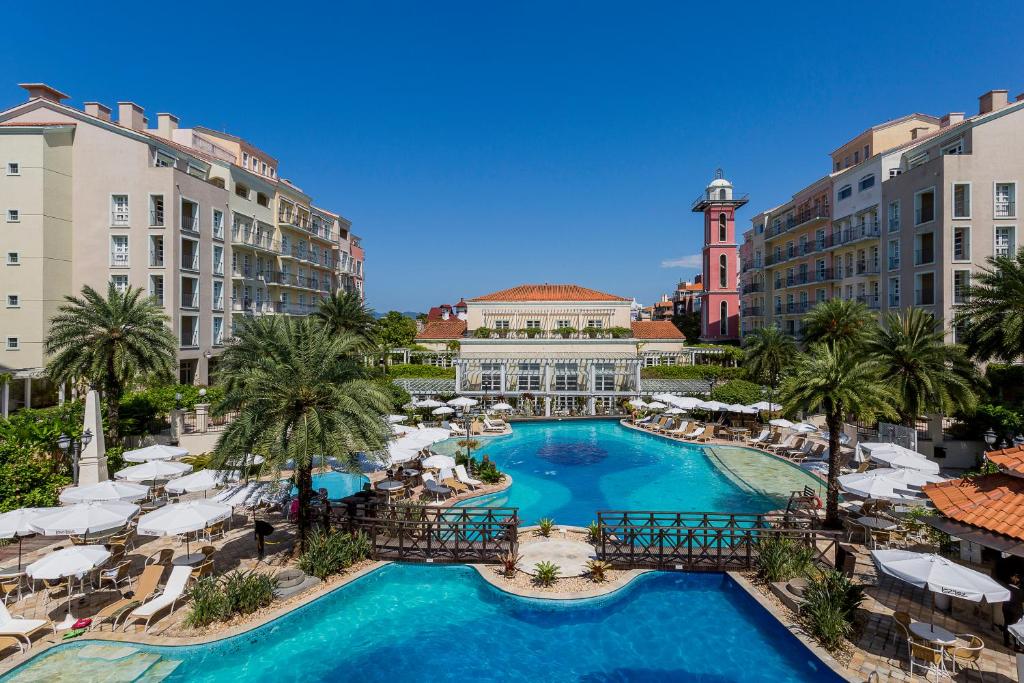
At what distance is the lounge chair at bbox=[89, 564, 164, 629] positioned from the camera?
1059 centimetres

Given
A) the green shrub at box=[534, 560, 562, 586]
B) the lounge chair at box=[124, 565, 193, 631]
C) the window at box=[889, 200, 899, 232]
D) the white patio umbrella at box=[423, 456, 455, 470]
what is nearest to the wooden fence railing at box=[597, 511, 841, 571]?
the green shrub at box=[534, 560, 562, 586]

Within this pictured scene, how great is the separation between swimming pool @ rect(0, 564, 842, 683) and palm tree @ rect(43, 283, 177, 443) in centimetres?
1314

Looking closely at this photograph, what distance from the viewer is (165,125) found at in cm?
3597

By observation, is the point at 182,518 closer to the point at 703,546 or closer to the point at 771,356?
the point at 703,546

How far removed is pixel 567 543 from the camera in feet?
48.6

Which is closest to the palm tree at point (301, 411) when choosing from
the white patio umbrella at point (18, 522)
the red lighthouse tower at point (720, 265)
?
the white patio umbrella at point (18, 522)

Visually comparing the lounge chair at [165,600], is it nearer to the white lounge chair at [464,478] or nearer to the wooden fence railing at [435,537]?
the wooden fence railing at [435,537]

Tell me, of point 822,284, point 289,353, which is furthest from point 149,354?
point 822,284

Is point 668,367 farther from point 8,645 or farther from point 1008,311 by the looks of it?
point 8,645

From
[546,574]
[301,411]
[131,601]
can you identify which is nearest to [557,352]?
[546,574]

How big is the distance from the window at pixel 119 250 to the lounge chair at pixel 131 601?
82.4 feet

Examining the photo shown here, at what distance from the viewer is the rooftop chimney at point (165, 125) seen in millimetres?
35812

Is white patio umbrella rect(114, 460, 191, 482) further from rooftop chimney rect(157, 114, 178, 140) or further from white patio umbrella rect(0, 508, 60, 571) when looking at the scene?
rooftop chimney rect(157, 114, 178, 140)

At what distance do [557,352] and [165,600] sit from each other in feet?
104
